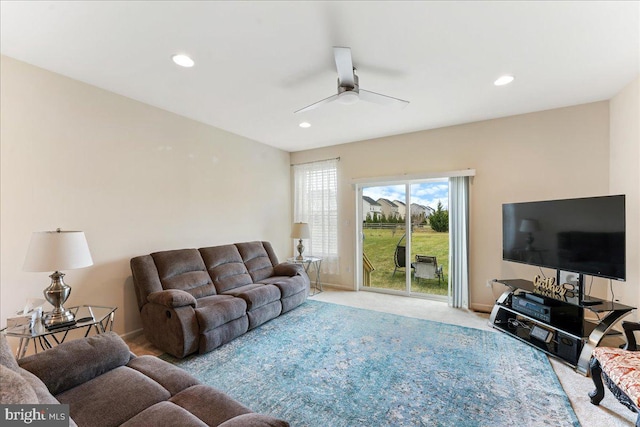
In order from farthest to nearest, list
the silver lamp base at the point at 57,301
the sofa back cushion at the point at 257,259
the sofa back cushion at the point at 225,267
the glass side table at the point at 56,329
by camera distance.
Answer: the sofa back cushion at the point at 257,259
the sofa back cushion at the point at 225,267
the silver lamp base at the point at 57,301
the glass side table at the point at 56,329

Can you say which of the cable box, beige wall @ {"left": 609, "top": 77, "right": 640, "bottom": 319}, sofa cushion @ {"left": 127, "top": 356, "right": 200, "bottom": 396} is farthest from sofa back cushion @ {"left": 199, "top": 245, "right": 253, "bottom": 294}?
beige wall @ {"left": 609, "top": 77, "right": 640, "bottom": 319}

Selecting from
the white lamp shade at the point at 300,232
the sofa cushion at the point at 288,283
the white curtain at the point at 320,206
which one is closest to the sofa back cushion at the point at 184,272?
the sofa cushion at the point at 288,283

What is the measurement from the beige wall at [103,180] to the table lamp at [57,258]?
21.7 inches

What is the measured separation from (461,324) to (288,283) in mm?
2281

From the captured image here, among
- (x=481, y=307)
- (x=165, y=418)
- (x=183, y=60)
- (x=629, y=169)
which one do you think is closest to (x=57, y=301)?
(x=165, y=418)

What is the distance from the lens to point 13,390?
72 centimetres

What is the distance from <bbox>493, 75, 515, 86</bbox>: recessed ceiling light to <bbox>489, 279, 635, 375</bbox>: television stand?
221 cm

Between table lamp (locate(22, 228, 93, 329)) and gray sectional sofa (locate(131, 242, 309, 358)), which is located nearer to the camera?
table lamp (locate(22, 228, 93, 329))

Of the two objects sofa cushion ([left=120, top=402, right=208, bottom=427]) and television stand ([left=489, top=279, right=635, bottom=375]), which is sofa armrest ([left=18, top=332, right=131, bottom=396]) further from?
television stand ([left=489, top=279, right=635, bottom=375])

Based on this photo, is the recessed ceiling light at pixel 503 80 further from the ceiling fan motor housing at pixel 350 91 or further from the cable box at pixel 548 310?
the cable box at pixel 548 310

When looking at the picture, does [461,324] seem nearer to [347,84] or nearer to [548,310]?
[548,310]

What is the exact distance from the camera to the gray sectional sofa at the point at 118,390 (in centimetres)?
119

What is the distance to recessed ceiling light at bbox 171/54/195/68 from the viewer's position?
2288mm

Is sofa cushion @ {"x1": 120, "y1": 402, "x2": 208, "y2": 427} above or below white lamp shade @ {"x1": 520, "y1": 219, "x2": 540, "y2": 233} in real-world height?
below
